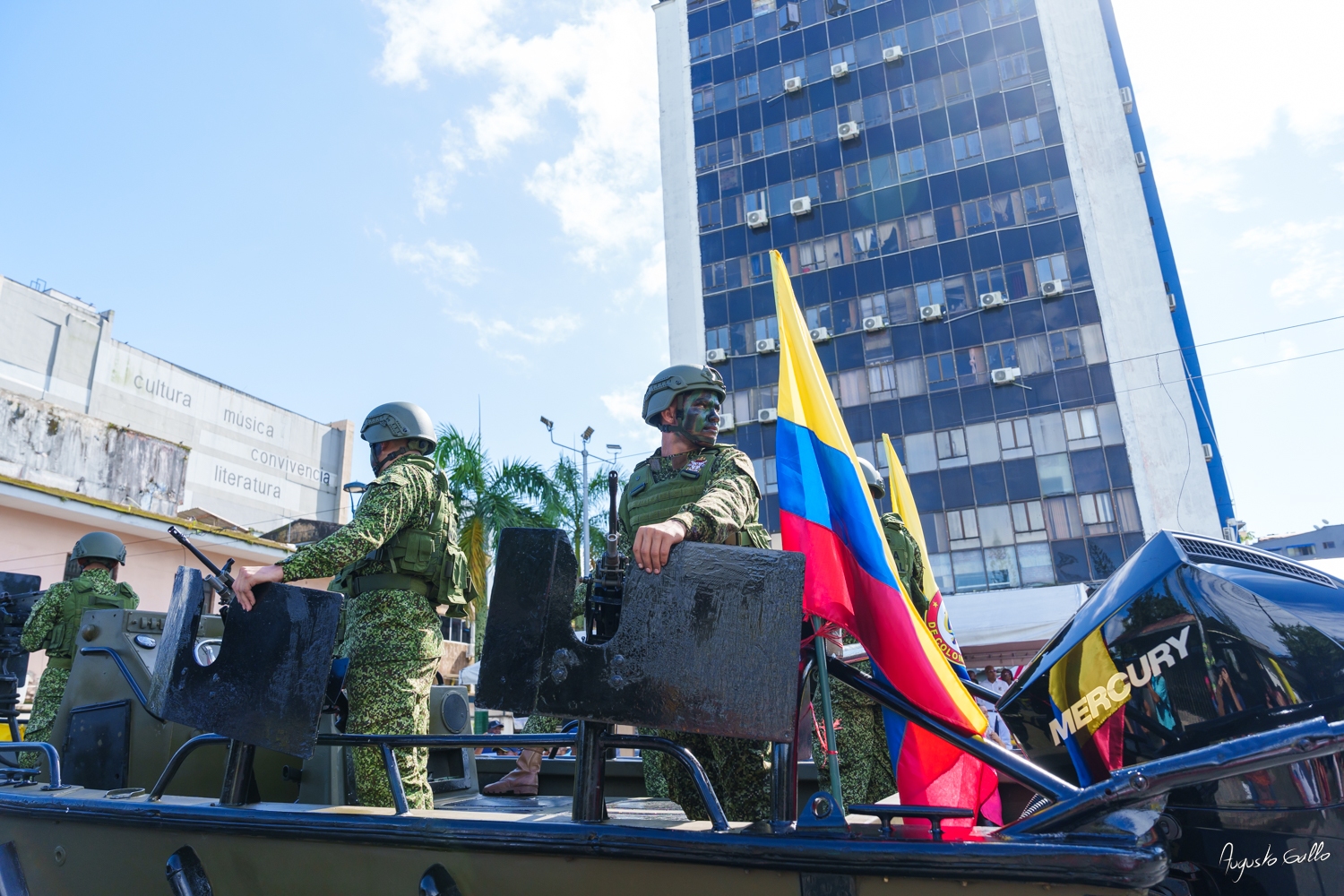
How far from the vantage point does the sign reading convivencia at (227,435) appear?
3738 cm

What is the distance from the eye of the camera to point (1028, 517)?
2495 centimetres

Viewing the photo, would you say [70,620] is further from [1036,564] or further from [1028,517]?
[1028,517]

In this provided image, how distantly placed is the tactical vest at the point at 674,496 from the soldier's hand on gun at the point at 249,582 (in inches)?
47.4

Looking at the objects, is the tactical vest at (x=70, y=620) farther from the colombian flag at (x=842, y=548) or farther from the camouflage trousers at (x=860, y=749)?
the colombian flag at (x=842, y=548)

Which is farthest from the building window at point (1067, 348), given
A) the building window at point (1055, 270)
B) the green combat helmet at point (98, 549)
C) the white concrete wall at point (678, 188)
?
the green combat helmet at point (98, 549)

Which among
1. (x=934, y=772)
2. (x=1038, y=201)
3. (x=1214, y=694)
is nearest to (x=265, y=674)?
(x=934, y=772)

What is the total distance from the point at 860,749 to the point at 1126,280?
26006 mm

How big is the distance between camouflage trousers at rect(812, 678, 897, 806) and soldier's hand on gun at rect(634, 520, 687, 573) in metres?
2.42

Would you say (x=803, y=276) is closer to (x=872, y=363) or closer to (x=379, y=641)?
(x=872, y=363)

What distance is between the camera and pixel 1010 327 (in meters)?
26.2

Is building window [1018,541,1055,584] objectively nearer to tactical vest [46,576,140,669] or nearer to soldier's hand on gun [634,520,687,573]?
tactical vest [46,576,140,669]

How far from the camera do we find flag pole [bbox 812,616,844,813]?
217 centimetres

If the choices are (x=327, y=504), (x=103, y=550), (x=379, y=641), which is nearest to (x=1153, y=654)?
(x=379, y=641)

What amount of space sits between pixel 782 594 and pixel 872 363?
2660 cm
